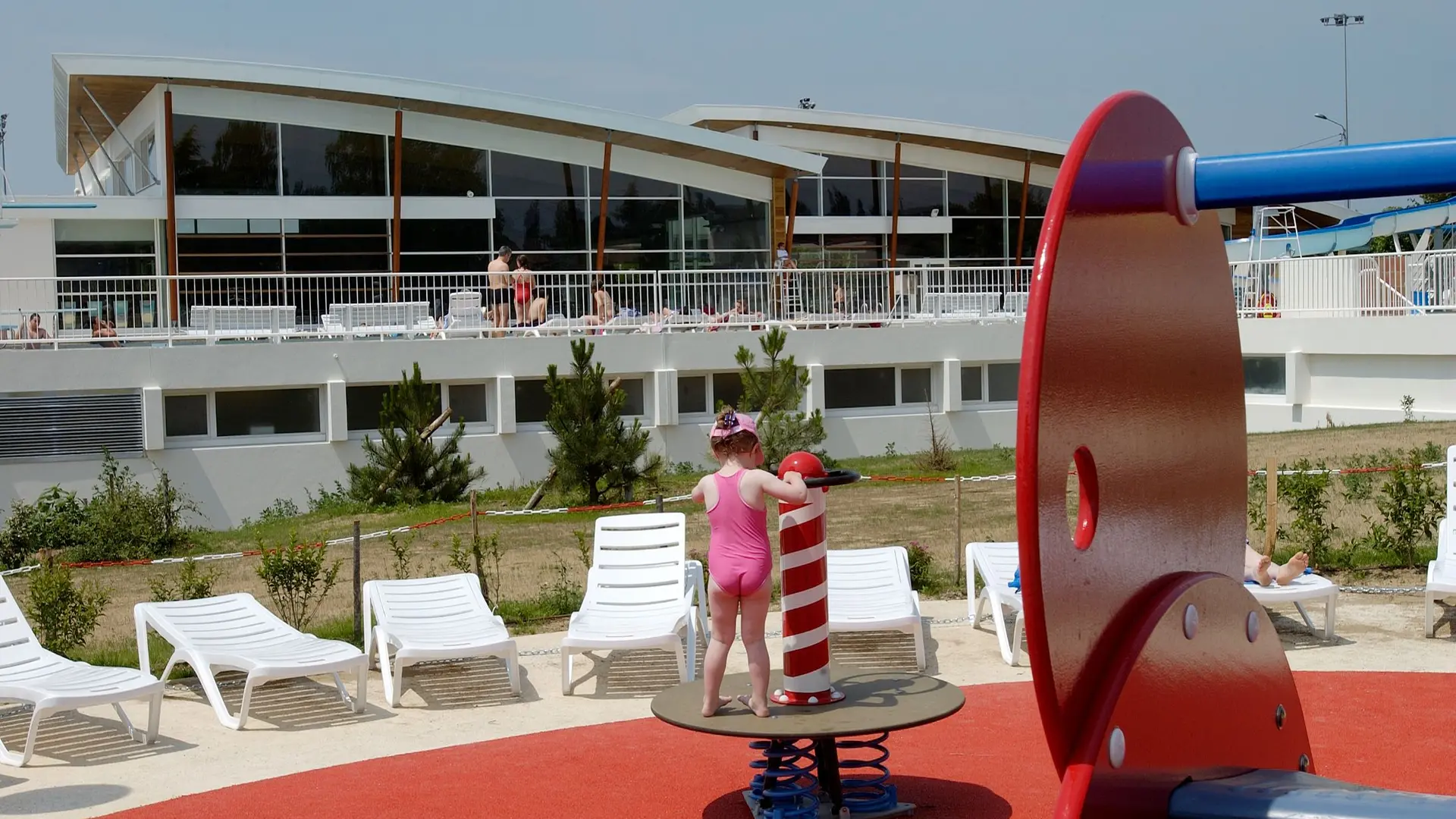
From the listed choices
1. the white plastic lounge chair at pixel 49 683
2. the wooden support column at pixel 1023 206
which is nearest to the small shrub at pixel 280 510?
the white plastic lounge chair at pixel 49 683

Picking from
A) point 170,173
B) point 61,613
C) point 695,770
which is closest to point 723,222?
point 170,173

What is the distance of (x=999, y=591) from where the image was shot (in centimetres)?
1033

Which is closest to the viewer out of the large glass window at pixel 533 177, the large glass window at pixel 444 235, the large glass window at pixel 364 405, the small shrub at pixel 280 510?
the small shrub at pixel 280 510

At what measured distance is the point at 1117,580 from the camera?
2.04 meters

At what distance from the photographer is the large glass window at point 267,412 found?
22281 millimetres

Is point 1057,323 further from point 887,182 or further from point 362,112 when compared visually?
point 887,182

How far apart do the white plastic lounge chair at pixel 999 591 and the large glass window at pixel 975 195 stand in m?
26.9

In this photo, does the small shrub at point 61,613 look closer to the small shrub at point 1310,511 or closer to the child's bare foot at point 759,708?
the child's bare foot at point 759,708

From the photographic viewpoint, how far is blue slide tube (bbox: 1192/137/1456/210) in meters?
1.76

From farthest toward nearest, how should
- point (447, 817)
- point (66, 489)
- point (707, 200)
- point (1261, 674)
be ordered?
point (707, 200)
point (66, 489)
point (447, 817)
point (1261, 674)

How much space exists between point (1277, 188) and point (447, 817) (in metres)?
5.80

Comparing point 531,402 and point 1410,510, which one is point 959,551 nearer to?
point 1410,510

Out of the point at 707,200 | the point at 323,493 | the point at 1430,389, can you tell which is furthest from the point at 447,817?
the point at 707,200

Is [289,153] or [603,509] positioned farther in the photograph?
[289,153]
